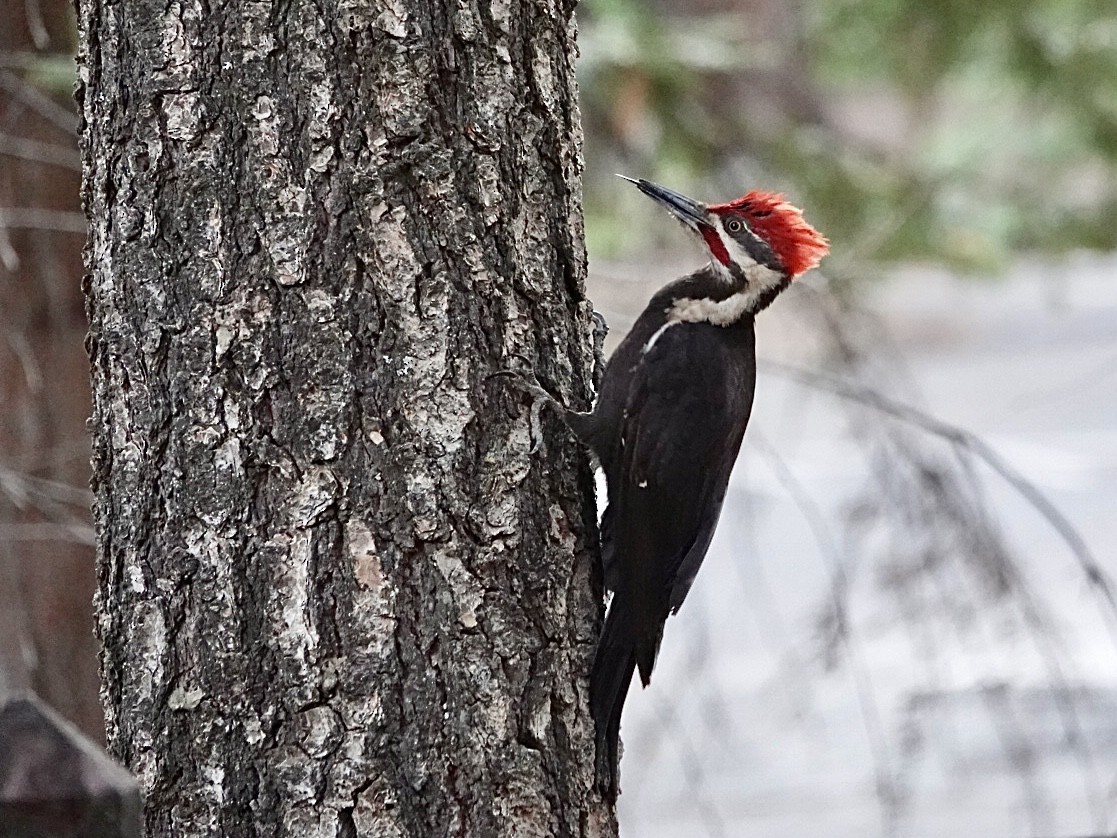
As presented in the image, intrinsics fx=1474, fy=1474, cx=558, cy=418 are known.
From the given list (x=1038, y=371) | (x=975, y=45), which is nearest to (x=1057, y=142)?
(x=975, y=45)

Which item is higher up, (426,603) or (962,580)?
(962,580)

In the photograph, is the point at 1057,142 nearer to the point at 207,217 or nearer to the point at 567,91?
the point at 567,91

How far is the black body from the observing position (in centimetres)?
240

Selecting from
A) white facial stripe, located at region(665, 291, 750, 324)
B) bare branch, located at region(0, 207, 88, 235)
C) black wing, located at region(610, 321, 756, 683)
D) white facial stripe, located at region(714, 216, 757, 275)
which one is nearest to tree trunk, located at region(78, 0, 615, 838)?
black wing, located at region(610, 321, 756, 683)

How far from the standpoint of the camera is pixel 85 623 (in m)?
4.12

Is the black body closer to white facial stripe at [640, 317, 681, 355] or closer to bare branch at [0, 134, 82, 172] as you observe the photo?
white facial stripe at [640, 317, 681, 355]

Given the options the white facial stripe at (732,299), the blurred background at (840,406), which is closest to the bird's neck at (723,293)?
the white facial stripe at (732,299)

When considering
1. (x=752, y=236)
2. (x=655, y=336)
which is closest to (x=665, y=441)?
(x=655, y=336)

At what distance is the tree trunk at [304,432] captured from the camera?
1.95m

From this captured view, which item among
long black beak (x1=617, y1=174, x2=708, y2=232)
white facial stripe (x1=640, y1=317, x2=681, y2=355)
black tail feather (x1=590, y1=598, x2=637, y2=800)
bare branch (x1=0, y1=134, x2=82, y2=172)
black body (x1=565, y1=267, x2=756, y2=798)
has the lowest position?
black tail feather (x1=590, y1=598, x2=637, y2=800)

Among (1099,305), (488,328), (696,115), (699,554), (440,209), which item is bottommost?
(699,554)

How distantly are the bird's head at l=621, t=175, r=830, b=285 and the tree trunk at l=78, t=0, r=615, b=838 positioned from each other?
925mm

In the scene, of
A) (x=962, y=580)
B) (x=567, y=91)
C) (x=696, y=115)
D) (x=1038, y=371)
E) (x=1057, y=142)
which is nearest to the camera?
(x=567, y=91)

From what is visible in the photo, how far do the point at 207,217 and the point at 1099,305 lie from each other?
17.7m
